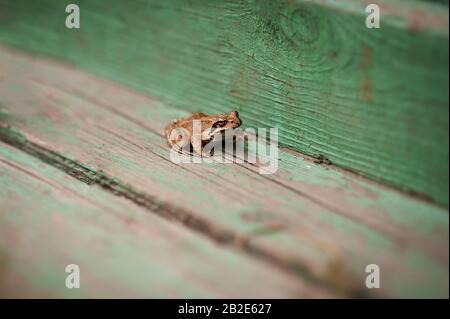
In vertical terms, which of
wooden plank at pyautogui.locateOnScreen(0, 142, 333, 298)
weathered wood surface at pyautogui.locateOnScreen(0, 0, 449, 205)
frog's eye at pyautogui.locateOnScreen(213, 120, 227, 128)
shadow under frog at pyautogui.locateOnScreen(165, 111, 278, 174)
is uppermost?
weathered wood surface at pyautogui.locateOnScreen(0, 0, 449, 205)

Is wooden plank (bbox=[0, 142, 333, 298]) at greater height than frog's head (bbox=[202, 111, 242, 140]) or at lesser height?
lesser

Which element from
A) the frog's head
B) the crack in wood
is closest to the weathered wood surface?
the frog's head

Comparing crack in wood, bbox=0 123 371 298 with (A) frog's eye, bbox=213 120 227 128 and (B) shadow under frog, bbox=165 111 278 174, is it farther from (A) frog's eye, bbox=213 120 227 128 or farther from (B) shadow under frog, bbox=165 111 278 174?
(A) frog's eye, bbox=213 120 227 128

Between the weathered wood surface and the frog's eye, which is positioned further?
the frog's eye

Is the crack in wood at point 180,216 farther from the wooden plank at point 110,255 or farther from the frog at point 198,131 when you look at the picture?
the frog at point 198,131
